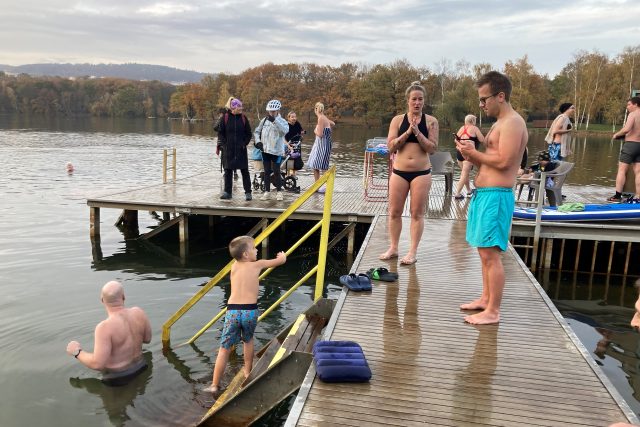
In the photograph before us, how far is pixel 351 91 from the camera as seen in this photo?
7806cm

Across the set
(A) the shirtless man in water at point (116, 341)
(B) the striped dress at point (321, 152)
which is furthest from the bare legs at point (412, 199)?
(B) the striped dress at point (321, 152)

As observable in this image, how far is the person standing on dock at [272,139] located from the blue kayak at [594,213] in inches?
192

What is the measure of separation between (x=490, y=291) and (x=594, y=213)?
18.3 ft

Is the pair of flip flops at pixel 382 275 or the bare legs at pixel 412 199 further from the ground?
the bare legs at pixel 412 199

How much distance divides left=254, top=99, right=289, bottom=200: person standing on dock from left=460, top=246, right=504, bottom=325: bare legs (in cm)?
625

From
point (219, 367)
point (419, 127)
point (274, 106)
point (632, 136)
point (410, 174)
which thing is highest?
point (274, 106)

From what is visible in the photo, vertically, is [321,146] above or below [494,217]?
above

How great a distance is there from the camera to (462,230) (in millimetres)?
8547

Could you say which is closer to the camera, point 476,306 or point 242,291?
point 242,291

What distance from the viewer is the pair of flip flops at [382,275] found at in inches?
222

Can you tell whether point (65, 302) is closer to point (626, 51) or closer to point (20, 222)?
point (20, 222)

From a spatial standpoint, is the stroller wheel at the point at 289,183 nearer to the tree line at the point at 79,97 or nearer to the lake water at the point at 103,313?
the lake water at the point at 103,313

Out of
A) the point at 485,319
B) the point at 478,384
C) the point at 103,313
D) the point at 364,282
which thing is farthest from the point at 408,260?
the point at 103,313

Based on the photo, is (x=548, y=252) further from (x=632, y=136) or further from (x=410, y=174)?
(x=410, y=174)
